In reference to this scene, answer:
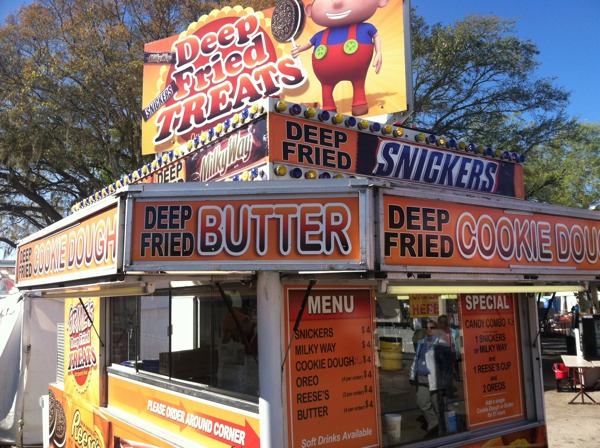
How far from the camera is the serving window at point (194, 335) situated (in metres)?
4.45

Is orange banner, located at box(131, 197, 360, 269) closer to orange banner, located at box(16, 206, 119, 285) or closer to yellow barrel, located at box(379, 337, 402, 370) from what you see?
orange banner, located at box(16, 206, 119, 285)

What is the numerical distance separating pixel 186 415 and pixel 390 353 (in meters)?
1.85

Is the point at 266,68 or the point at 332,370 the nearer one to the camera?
the point at 332,370

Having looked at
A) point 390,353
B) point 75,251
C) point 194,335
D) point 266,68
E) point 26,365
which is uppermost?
point 266,68

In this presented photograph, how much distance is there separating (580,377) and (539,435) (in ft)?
26.2

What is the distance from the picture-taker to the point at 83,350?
278 inches

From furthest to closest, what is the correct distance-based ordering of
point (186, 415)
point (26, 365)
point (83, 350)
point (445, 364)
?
point (26, 365) → point (83, 350) → point (445, 364) → point (186, 415)

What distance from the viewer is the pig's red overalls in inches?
225

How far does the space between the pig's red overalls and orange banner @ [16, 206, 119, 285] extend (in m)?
2.90

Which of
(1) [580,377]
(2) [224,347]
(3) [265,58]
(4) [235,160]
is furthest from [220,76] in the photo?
(1) [580,377]

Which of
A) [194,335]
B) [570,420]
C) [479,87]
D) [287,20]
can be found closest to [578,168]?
[479,87]

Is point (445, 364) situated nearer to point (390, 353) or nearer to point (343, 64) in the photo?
point (390, 353)

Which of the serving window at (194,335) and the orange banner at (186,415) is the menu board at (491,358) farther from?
the orange banner at (186,415)

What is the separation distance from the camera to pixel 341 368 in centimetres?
421
